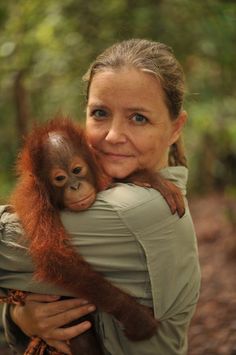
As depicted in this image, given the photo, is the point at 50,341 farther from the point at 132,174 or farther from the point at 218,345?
the point at 218,345

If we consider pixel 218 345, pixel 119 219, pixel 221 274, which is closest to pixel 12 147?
pixel 221 274

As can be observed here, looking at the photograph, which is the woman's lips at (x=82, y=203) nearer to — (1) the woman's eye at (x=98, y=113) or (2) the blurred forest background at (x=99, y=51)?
(1) the woman's eye at (x=98, y=113)

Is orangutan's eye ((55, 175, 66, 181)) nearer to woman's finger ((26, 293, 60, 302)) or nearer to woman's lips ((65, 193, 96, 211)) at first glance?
woman's lips ((65, 193, 96, 211))

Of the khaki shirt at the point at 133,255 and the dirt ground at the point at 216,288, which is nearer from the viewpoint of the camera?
the khaki shirt at the point at 133,255

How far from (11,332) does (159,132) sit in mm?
1232

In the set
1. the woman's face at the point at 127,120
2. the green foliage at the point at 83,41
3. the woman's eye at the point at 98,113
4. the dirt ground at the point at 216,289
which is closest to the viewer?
the woman's face at the point at 127,120

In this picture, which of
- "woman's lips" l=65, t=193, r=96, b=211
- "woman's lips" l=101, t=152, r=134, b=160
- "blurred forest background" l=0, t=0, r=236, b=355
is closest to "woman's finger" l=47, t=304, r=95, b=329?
"woman's lips" l=65, t=193, r=96, b=211

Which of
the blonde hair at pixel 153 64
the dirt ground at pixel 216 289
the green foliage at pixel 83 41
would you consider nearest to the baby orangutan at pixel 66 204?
the blonde hair at pixel 153 64

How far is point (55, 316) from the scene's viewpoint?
7.30 ft

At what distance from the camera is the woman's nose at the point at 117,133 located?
2.37 m

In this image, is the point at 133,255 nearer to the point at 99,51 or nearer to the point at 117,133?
the point at 117,133

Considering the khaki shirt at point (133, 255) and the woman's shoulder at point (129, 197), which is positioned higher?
the woman's shoulder at point (129, 197)

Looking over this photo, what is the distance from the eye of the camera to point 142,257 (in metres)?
2.16

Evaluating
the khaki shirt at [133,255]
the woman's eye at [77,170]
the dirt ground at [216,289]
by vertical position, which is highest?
the woman's eye at [77,170]
